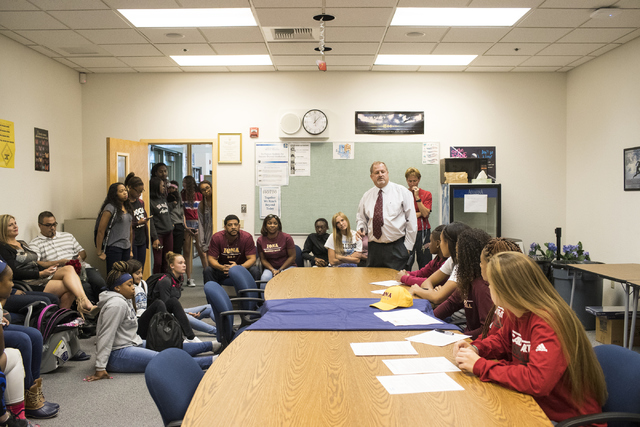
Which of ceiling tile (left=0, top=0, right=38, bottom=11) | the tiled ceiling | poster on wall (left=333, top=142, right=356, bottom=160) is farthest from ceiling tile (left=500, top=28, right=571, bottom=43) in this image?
ceiling tile (left=0, top=0, right=38, bottom=11)

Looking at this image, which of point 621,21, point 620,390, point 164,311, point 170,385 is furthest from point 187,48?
point 620,390

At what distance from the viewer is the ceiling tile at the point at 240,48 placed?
5496 mm

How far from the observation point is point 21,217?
17.8ft

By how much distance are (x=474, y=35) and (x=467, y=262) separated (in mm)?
3373

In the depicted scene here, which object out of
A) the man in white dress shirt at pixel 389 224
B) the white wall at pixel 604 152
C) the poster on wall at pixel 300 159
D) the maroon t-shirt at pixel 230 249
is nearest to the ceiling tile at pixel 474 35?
the white wall at pixel 604 152

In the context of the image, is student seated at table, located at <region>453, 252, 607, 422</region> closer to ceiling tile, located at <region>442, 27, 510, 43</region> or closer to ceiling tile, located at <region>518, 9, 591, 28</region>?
ceiling tile, located at <region>518, 9, 591, 28</region>

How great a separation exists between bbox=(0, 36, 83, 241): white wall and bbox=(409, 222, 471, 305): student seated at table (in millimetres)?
4533

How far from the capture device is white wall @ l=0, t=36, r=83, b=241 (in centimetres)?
527

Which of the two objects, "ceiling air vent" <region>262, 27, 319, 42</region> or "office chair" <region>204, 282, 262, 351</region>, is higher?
"ceiling air vent" <region>262, 27, 319, 42</region>

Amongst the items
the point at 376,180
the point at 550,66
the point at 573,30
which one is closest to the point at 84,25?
the point at 376,180

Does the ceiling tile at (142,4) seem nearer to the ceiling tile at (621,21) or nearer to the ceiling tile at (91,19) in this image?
the ceiling tile at (91,19)

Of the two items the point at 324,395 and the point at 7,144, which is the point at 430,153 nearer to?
the point at 7,144

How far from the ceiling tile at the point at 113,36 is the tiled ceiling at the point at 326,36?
0.03ft

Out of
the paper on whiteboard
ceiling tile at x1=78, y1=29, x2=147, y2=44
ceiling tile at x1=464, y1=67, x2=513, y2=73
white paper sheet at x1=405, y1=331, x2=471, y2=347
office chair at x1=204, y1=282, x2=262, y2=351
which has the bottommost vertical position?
office chair at x1=204, y1=282, x2=262, y2=351
